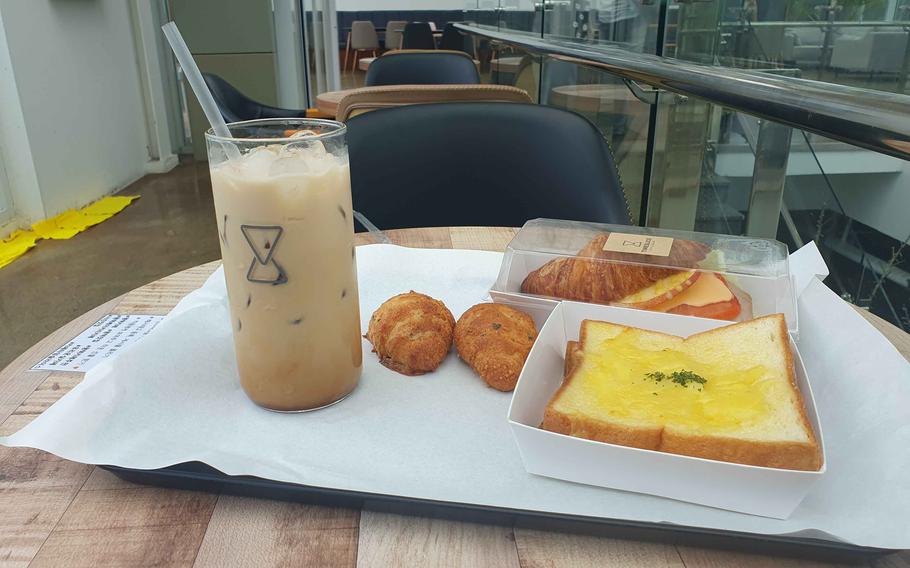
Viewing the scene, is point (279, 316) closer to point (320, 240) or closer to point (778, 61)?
point (320, 240)

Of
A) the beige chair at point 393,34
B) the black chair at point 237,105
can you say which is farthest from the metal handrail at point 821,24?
the beige chair at point 393,34

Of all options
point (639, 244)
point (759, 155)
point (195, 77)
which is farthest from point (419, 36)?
point (195, 77)

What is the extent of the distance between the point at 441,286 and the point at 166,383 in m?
0.37

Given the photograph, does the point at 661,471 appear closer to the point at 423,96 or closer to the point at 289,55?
the point at 423,96

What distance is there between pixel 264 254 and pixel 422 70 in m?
2.86

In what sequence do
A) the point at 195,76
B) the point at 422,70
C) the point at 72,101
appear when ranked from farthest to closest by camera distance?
1. the point at 72,101
2. the point at 422,70
3. the point at 195,76

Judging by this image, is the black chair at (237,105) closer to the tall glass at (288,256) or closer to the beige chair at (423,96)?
the beige chair at (423,96)

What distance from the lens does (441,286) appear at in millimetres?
869

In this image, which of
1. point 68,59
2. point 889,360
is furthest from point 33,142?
point 889,360

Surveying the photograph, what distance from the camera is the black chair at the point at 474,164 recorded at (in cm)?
137

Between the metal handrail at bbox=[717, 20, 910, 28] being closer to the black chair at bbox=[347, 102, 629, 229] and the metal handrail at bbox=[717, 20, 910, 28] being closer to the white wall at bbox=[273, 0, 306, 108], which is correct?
the black chair at bbox=[347, 102, 629, 229]

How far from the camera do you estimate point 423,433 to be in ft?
1.83

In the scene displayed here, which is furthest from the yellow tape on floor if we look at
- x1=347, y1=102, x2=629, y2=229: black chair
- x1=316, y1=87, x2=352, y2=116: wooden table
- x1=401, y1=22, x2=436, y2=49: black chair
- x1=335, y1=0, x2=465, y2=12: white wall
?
x1=335, y1=0, x2=465, y2=12: white wall

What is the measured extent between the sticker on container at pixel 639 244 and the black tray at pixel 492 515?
0.41 metres
